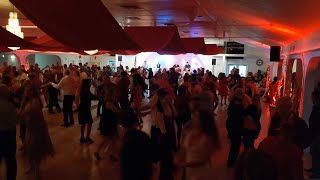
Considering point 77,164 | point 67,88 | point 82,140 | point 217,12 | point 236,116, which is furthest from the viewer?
point 217,12

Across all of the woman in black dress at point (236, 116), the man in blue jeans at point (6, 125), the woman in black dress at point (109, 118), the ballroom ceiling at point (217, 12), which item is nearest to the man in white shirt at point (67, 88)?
the ballroom ceiling at point (217, 12)

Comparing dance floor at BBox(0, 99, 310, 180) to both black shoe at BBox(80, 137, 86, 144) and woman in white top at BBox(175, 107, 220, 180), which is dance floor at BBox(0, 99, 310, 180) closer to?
black shoe at BBox(80, 137, 86, 144)

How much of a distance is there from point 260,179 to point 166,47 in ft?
17.5

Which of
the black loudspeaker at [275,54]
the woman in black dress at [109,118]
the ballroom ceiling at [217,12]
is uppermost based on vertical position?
the ballroom ceiling at [217,12]

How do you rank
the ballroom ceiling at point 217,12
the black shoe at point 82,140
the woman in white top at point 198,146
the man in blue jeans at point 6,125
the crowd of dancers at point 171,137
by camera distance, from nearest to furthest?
the crowd of dancers at point 171,137, the woman in white top at point 198,146, the man in blue jeans at point 6,125, the ballroom ceiling at point 217,12, the black shoe at point 82,140

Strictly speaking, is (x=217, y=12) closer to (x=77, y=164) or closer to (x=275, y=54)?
(x=77, y=164)

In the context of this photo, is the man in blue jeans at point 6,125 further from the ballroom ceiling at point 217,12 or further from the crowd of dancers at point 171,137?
the ballroom ceiling at point 217,12

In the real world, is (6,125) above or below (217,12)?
below

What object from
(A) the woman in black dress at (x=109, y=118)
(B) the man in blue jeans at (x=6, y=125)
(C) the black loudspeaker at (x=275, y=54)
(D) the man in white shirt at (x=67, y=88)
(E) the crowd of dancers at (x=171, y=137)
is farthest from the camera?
(C) the black loudspeaker at (x=275, y=54)

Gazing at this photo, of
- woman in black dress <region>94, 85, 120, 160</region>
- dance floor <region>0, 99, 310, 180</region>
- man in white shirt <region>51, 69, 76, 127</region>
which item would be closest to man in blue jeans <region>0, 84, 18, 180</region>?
dance floor <region>0, 99, 310, 180</region>

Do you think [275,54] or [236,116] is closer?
[236,116]

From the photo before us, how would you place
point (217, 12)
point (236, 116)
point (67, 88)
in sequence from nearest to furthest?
point (236, 116)
point (67, 88)
point (217, 12)

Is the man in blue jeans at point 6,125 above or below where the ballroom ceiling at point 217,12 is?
below

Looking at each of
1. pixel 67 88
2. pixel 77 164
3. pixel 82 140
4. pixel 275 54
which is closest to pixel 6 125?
pixel 77 164
